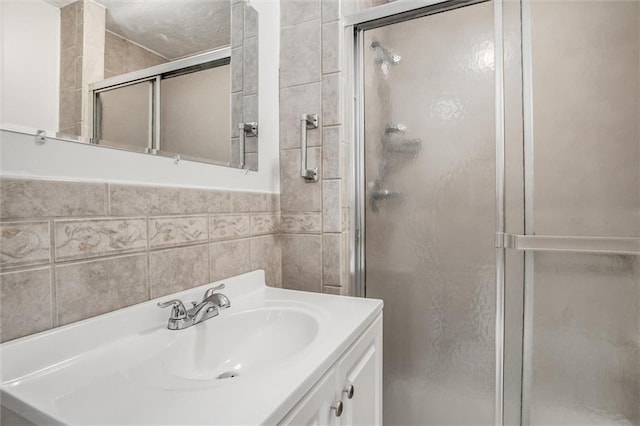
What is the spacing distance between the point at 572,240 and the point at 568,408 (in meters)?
0.57

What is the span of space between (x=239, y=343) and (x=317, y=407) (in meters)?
0.35

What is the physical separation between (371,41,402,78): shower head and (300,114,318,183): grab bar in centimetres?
35

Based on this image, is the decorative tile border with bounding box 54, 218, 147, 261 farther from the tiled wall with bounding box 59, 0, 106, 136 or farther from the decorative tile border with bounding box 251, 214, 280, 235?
the decorative tile border with bounding box 251, 214, 280, 235

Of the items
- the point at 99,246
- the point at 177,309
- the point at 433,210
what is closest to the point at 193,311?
the point at 177,309

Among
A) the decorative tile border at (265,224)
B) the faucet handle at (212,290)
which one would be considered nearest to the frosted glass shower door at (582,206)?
the decorative tile border at (265,224)

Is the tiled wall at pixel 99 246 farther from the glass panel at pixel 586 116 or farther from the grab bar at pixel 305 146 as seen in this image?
the glass panel at pixel 586 116

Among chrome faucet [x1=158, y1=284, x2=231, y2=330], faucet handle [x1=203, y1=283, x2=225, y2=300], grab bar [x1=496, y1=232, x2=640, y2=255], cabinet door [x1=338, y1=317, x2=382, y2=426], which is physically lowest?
cabinet door [x1=338, y1=317, x2=382, y2=426]

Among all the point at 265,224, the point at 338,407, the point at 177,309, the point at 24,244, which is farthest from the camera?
the point at 265,224

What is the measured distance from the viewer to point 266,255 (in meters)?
1.26

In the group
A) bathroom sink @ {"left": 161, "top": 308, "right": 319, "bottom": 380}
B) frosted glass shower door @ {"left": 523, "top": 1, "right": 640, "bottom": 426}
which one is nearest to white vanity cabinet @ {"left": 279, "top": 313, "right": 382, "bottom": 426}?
bathroom sink @ {"left": 161, "top": 308, "right": 319, "bottom": 380}

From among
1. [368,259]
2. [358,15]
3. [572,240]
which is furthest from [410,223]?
[358,15]

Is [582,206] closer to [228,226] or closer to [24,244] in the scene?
[228,226]

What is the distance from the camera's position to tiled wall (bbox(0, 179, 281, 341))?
584 millimetres

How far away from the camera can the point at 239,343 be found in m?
0.89
